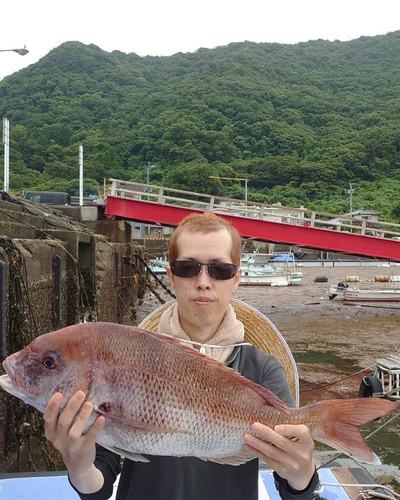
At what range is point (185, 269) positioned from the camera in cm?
212

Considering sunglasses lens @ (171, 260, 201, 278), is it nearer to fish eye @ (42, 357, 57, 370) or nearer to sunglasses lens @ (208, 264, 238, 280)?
sunglasses lens @ (208, 264, 238, 280)

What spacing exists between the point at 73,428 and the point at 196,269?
2.65 feet

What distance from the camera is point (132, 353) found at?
177 centimetres

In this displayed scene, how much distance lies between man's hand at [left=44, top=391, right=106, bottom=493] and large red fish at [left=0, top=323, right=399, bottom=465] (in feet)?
0.12

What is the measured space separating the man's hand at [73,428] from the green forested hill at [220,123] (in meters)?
68.0

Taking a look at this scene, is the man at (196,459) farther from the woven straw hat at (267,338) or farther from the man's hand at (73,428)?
the woven straw hat at (267,338)

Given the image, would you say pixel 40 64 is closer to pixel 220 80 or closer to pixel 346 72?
pixel 220 80

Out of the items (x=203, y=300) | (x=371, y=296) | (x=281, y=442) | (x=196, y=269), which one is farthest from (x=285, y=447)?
(x=371, y=296)

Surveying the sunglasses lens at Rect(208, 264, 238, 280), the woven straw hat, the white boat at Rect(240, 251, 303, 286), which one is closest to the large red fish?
the sunglasses lens at Rect(208, 264, 238, 280)

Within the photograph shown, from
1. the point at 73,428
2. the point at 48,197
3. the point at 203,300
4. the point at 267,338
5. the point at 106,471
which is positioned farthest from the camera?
the point at 48,197

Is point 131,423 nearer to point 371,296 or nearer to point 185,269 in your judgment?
point 185,269

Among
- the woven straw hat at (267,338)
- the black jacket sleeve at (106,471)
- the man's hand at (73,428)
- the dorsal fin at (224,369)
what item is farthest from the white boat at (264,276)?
the man's hand at (73,428)

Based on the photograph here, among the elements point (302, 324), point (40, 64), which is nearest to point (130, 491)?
point (302, 324)

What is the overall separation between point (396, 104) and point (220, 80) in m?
39.2
